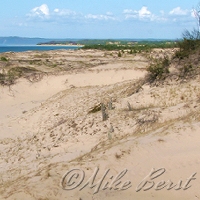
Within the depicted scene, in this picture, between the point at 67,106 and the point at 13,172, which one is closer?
the point at 13,172

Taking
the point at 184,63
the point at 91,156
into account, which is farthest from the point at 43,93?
the point at 91,156

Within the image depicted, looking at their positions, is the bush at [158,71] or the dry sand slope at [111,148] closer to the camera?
the dry sand slope at [111,148]

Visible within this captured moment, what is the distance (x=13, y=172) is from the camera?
32.6 feet

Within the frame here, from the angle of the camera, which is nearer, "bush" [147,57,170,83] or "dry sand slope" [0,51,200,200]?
"dry sand slope" [0,51,200,200]

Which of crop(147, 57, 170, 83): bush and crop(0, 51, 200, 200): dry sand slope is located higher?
crop(147, 57, 170, 83): bush

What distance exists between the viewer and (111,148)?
29.4ft

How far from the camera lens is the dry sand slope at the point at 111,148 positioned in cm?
722

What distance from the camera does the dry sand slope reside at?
722cm

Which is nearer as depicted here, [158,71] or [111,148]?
[111,148]

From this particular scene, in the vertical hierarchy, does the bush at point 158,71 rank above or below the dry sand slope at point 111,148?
above

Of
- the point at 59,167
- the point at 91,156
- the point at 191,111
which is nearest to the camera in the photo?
the point at 59,167

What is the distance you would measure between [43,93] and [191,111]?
55.5 ft

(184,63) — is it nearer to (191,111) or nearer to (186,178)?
(191,111)

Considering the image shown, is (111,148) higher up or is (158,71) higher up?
(158,71)
